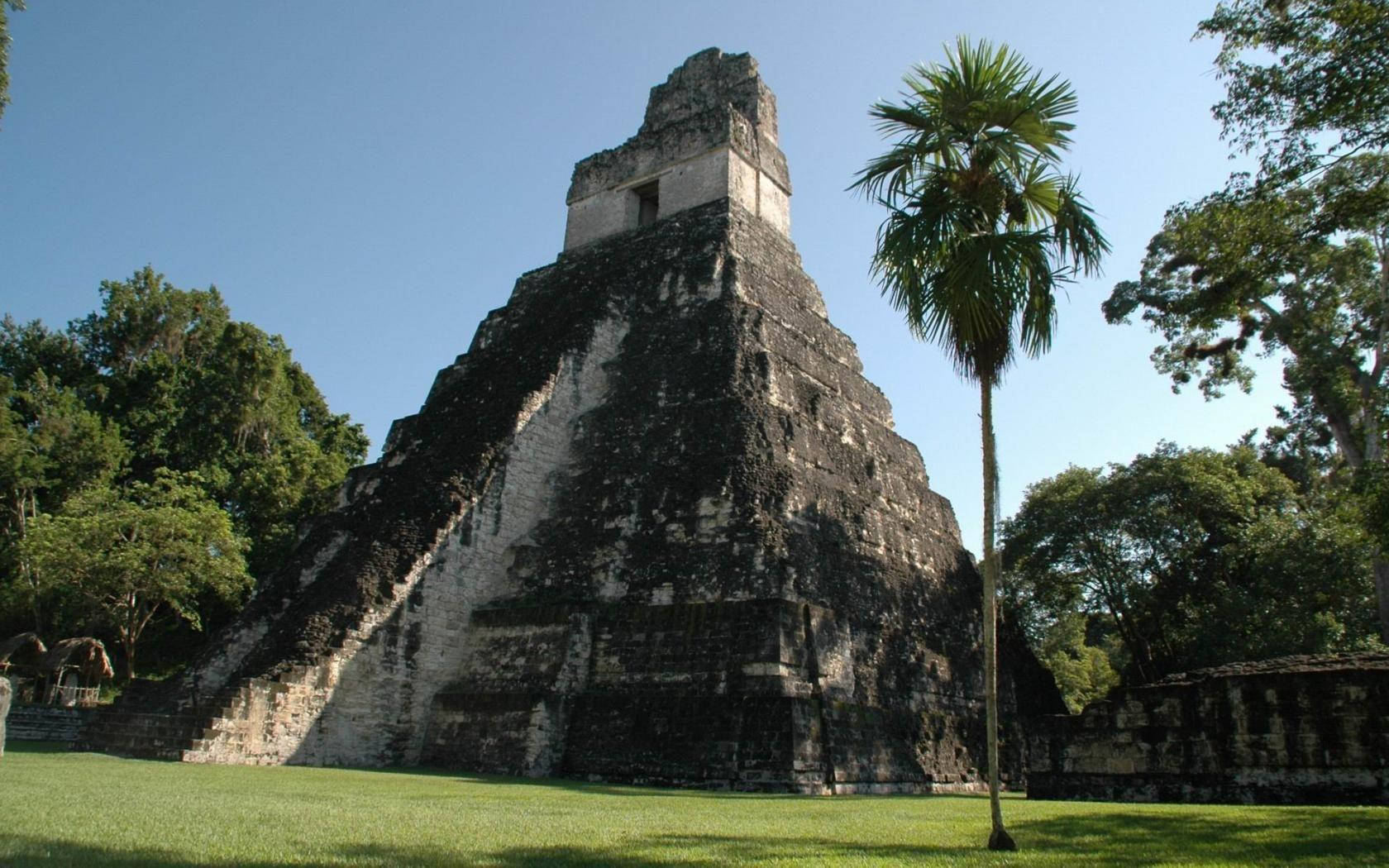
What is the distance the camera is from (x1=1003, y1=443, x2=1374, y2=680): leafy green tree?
19.9 metres

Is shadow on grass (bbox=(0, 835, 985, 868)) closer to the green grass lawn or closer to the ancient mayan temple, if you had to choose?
the green grass lawn

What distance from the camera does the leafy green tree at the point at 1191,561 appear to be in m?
19.9

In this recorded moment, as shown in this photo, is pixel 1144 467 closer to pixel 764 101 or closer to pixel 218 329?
pixel 764 101

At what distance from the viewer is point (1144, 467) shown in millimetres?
23500

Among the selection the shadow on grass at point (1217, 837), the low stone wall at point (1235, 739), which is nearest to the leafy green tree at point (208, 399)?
the low stone wall at point (1235, 739)

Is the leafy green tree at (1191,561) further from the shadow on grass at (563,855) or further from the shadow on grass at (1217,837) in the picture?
the shadow on grass at (563,855)

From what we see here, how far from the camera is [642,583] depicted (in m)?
12.7

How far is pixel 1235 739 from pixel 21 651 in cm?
3165

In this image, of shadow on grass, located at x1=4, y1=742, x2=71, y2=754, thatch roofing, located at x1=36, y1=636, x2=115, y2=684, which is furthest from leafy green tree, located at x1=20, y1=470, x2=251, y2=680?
shadow on grass, located at x1=4, y1=742, x2=71, y2=754

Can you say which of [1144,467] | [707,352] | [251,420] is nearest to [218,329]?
[251,420]

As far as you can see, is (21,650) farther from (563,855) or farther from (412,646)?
(563,855)

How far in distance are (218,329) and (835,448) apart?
3230cm

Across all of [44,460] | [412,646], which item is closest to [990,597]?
[412,646]

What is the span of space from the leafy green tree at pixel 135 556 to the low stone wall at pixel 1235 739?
20884 millimetres
